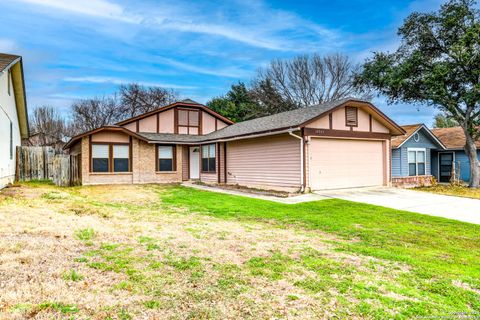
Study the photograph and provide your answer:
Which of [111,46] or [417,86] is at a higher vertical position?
[111,46]

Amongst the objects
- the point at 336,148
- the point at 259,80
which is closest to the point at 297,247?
the point at 336,148

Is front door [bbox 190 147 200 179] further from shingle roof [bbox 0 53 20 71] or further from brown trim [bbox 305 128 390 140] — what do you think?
shingle roof [bbox 0 53 20 71]

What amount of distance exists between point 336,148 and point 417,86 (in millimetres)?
8903

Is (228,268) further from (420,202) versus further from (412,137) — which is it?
(412,137)

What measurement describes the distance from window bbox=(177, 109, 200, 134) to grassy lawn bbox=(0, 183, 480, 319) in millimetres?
14979

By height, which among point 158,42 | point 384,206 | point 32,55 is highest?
point 158,42

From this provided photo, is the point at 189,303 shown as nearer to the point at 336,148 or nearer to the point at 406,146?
the point at 336,148

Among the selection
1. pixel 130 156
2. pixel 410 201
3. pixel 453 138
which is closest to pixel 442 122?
pixel 453 138

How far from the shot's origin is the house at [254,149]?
1342 cm

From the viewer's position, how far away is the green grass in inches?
138

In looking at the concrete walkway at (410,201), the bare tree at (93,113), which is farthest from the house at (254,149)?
the bare tree at (93,113)

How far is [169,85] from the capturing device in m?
41.5

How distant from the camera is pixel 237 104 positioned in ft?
122

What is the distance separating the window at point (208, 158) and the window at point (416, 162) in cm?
1217
